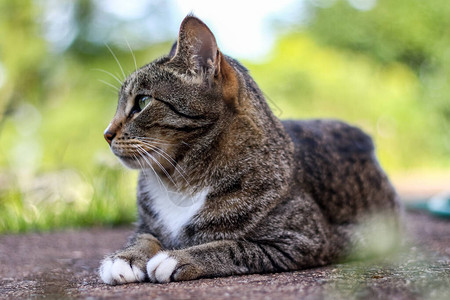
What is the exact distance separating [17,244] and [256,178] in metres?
2.54

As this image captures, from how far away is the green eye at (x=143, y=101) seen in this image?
109 inches

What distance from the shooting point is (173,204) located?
2.80 metres

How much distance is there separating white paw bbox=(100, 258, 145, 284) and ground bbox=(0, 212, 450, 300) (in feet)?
0.22

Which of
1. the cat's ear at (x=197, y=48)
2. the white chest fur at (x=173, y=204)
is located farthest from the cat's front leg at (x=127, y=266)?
the cat's ear at (x=197, y=48)

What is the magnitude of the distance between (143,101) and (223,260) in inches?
38.7

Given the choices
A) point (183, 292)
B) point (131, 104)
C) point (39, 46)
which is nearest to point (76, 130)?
point (39, 46)

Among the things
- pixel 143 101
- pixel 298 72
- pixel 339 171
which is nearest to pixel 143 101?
pixel 143 101

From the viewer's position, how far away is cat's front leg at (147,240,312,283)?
2289mm

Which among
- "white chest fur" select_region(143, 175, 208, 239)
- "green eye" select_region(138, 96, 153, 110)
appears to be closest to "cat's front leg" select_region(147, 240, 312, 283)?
"white chest fur" select_region(143, 175, 208, 239)

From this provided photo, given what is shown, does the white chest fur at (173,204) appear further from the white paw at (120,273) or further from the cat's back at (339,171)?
the cat's back at (339,171)

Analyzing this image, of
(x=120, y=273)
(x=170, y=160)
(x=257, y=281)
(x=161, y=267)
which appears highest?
(x=170, y=160)

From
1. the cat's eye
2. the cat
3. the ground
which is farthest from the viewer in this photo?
the cat's eye

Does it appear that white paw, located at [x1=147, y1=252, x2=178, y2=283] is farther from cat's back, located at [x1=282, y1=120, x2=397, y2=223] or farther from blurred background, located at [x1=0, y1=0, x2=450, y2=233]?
blurred background, located at [x1=0, y1=0, x2=450, y2=233]

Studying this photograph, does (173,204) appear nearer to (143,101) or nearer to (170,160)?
(170,160)
